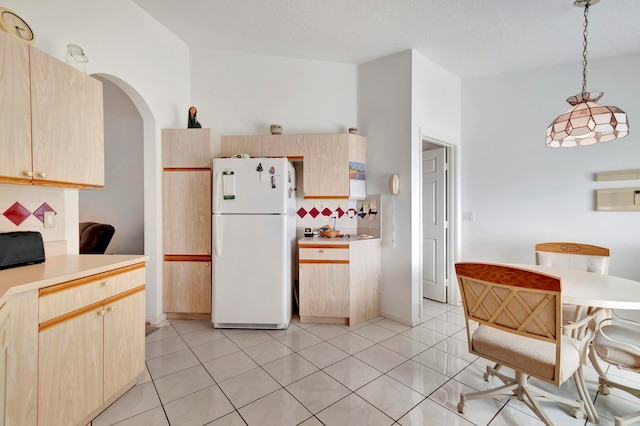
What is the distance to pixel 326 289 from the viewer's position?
294cm

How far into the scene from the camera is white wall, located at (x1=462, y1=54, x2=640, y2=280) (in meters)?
2.86

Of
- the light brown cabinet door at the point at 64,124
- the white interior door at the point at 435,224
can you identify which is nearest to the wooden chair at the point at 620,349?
the white interior door at the point at 435,224

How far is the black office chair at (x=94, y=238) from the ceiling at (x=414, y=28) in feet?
8.24

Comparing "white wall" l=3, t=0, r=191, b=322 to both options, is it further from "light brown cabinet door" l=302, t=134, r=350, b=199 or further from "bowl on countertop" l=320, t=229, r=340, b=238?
"bowl on countertop" l=320, t=229, r=340, b=238

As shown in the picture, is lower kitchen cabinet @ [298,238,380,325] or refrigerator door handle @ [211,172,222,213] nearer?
refrigerator door handle @ [211,172,222,213]

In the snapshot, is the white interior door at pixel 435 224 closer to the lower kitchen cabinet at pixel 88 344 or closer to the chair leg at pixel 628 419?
the chair leg at pixel 628 419

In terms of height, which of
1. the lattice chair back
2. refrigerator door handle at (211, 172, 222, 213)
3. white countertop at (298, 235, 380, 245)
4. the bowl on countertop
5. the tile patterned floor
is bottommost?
the tile patterned floor

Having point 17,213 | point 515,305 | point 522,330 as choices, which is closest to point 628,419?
point 522,330

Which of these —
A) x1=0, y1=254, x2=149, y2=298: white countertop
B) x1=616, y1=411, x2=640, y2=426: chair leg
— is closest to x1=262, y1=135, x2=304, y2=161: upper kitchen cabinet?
x1=0, y1=254, x2=149, y2=298: white countertop

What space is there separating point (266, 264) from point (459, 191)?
2.70 meters

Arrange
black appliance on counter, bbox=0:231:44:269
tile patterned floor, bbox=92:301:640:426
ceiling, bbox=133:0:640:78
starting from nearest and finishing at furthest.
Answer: black appliance on counter, bbox=0:231:44:269, tile patterned floor, bbox=92:301:640:426, ceiling, bbox=133:0:640:78

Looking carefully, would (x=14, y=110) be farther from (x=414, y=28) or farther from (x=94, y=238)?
(x=414, y=28)

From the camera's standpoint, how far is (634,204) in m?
2.77

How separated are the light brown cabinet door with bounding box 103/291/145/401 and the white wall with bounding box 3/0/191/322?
76 centimetres
